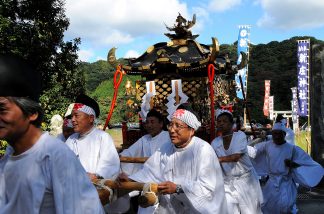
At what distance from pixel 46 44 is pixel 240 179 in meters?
8.40

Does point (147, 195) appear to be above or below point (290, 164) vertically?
above

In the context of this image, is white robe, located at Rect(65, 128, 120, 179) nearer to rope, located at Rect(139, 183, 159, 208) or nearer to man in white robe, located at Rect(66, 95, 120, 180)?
man in white robe, located at Rect(66, 95, 120, 180)

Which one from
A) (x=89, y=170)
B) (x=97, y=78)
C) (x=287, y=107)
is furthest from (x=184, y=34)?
(x=97, y=78)

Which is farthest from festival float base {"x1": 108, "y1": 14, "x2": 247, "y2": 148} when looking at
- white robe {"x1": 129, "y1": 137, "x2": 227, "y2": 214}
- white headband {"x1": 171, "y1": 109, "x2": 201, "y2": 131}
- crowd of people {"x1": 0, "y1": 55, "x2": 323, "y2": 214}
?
white headband {"x1": 171, "y1": 109, "x2": 201, "y2": 131}

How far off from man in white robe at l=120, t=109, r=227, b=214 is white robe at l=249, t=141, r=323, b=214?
3.08 m

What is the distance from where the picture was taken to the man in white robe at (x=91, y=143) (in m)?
4.86

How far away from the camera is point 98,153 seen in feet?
16.4

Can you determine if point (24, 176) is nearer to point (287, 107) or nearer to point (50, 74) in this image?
point (50, 74)

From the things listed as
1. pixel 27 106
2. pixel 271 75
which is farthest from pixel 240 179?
pixel 271 75

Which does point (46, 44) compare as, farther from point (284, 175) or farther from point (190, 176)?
point (190, 176)

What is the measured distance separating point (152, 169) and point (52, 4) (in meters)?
10.1

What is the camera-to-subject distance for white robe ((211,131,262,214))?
591 centimetres

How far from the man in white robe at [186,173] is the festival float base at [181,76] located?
2.57m

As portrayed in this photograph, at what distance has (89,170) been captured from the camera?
5.00 m
